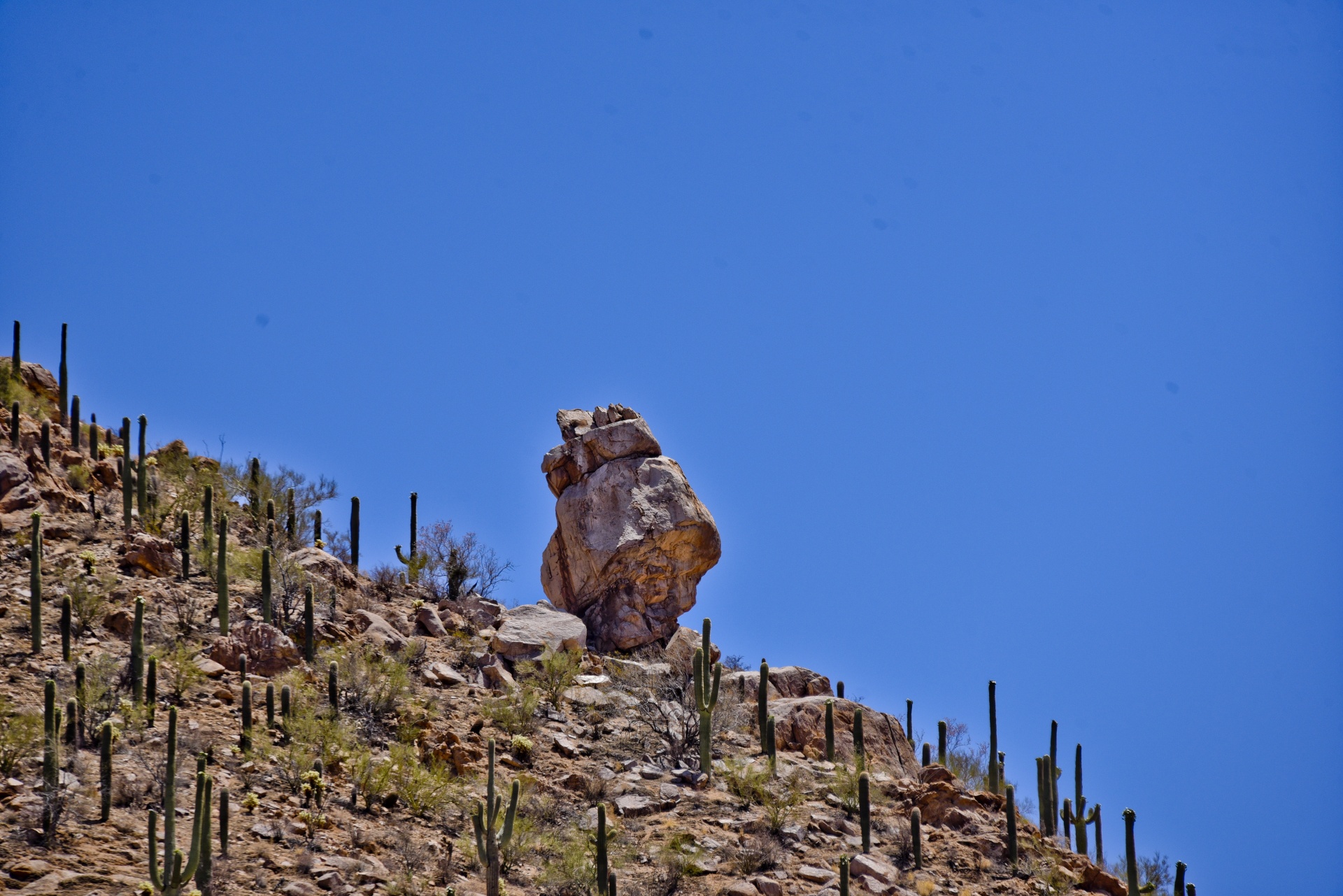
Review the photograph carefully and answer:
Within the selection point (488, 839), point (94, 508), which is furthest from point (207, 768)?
point (94, 508)

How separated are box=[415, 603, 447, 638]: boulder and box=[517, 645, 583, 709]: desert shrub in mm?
1785

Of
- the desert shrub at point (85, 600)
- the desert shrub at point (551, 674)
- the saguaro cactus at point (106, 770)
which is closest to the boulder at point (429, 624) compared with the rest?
the desert shrub at point (551, 674)

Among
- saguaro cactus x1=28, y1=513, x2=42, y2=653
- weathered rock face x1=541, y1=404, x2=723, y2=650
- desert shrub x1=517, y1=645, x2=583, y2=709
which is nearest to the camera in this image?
saguaro cactus x1=28, y1=513, x2=42, y2=653

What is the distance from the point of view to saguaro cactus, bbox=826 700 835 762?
63.6 feet

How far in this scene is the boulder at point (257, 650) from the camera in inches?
688

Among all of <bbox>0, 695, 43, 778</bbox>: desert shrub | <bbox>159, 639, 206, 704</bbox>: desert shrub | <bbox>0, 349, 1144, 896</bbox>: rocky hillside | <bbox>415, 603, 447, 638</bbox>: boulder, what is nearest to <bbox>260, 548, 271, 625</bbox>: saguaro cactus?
<bbox>0, 349, 1144, 896</bbox>: rocky hillside

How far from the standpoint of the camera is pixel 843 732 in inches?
806

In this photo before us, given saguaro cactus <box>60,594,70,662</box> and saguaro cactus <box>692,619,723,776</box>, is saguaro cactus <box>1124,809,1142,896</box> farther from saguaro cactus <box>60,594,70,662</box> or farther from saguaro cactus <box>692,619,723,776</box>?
saguaro cactus <box>60,594,70,662</box>

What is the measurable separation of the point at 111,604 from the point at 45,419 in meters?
4.68

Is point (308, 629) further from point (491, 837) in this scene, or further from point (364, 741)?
point (491, 837)

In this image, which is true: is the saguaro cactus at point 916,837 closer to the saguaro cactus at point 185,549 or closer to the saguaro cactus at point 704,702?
the saguaro cactus at point 704,702

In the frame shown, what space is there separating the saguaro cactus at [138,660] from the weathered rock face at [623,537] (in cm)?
993

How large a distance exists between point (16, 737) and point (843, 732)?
1159cm

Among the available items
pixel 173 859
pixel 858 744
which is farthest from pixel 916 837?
pixel 173 859
